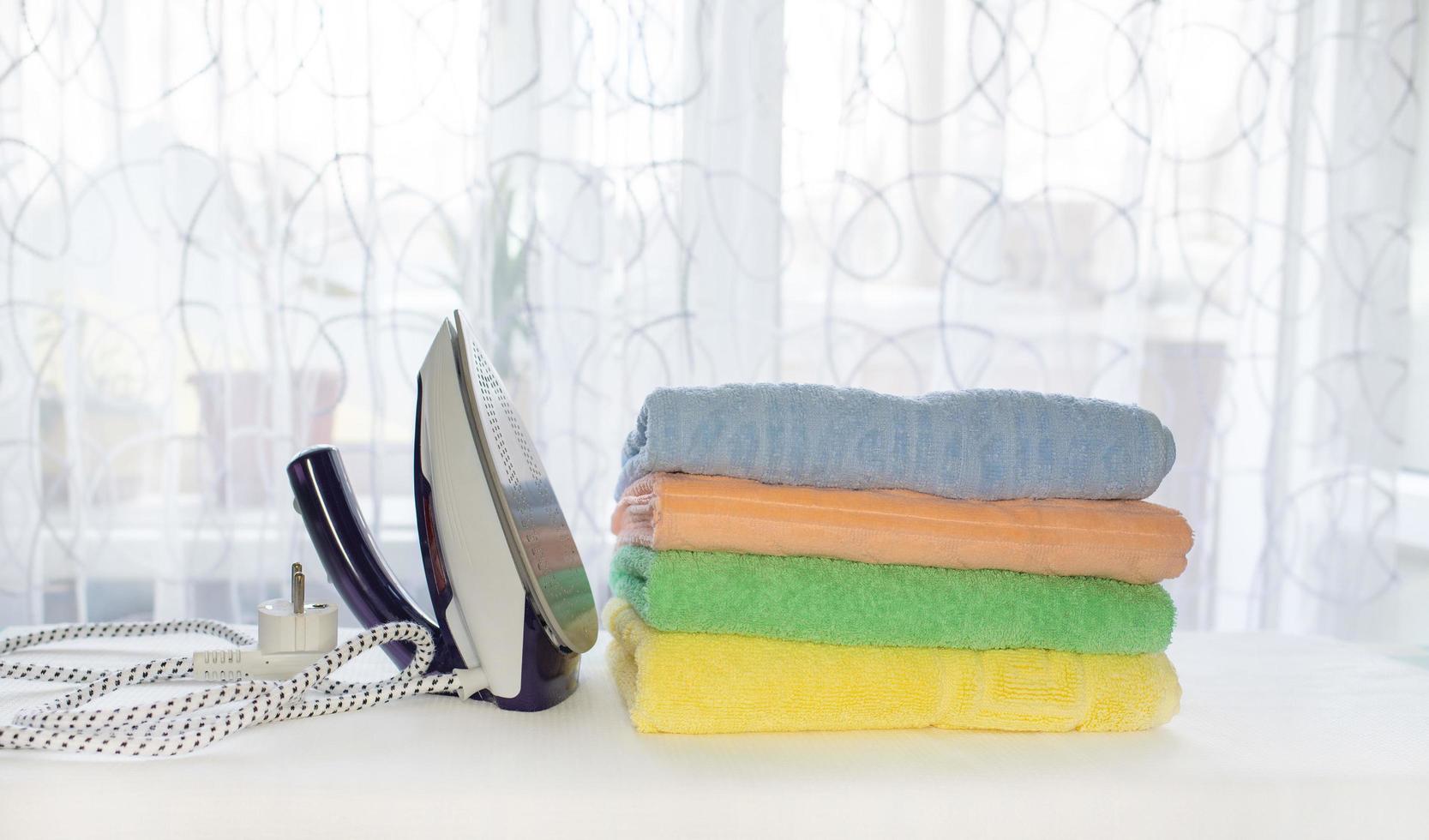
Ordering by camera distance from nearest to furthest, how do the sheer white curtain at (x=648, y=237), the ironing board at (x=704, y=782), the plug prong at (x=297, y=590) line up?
the ironing board at (x=704, y=782) → the plug prong at (x=297, y=590) → the sheer white curtain at (x=648, y=237)

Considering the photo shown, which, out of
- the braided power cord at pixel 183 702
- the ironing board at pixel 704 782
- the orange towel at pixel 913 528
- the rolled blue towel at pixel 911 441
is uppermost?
the rolled blue towel at pixel 911 441

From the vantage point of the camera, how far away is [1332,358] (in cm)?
155

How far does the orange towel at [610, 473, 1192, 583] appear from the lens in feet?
1.99

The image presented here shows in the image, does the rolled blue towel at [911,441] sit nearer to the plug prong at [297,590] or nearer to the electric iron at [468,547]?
the electric iron at [468,547]

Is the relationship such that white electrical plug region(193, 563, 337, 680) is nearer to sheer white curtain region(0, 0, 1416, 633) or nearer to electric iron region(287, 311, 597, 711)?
electric iron region(287, 311, 597, 711)

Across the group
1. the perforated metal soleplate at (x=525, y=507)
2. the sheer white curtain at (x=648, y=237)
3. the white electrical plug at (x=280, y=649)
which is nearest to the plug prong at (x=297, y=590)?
→ the white electrical plug at (x=280, y=649)

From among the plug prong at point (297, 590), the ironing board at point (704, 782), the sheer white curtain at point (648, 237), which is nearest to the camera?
the ironing board at point (704, 782)

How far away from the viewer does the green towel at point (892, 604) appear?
1.98 ft

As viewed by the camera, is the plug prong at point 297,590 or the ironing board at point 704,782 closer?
the ironing board at point 704,782

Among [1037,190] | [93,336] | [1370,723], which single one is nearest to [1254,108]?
[1037,190]

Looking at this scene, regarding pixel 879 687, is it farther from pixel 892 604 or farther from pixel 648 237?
pixel 648 237

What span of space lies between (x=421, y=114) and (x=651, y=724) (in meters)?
1.01

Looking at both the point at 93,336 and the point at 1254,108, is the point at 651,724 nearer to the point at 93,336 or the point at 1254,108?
the point at 93,336

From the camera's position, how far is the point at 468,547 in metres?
0.62
